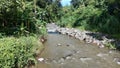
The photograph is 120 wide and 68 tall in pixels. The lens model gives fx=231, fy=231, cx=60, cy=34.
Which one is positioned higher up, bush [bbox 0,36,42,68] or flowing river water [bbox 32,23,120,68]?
bush [bbox 0,36,42,68]

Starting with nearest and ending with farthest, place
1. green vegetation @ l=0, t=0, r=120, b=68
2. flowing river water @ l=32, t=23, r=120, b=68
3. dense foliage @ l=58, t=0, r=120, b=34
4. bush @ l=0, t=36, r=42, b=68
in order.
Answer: bush @ l=0, t=36, r=42, b=68
green vegetation @ l=0, t=0, r=120, b=68
flowing river water @ l=32, t=23, r=120, b=68
dense foliage @ l=58, t=0, r=120, b=34

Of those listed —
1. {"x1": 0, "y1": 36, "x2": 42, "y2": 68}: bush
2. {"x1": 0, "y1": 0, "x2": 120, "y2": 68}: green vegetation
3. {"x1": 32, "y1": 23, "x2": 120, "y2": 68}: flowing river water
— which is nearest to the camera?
{"x1": 0, "y1": 36, "x2": 42, "y2": 68}: bush

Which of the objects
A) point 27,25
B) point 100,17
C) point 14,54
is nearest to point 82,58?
point 27,25

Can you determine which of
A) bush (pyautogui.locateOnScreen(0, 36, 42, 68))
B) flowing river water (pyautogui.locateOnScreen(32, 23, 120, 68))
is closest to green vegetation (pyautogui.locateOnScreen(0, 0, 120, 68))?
bush (pyautogui.locateOnScreen(0, 36, 42, 68))

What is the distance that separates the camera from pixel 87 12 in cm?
3625

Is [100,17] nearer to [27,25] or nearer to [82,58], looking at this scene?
[27,25]

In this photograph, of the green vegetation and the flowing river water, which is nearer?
the green vegetation

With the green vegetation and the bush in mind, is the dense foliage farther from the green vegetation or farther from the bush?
the bush

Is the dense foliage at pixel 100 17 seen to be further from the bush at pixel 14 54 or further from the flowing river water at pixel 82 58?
the bush at pixel 14 54

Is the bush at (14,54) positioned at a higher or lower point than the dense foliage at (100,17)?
higher

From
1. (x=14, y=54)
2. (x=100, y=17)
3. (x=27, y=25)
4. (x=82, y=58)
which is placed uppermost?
(x=14, y=54)

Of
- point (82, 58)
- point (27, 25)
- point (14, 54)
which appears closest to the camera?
point (14, 54)

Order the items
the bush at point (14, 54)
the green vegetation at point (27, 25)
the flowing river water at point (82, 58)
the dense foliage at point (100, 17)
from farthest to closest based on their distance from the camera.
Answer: the dense foliage at point (100, 17), the flowing river water at point (82, 58), the green vegetation at point (27, 25), the bush at point (14, 54)

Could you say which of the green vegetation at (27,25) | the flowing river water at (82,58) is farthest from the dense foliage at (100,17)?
the flowing river water at (82,58)
